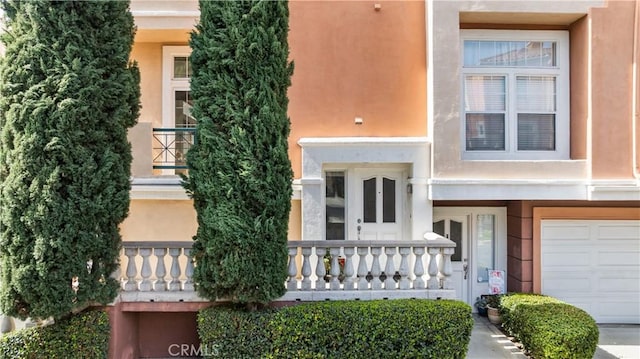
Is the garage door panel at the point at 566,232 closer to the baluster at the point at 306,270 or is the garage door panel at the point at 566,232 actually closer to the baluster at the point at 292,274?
the baluster at the point at 306,270

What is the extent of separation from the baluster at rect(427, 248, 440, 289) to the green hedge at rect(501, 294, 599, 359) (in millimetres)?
1803

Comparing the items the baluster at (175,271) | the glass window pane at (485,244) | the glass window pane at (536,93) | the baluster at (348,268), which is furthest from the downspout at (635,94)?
the baluster at (175,271)

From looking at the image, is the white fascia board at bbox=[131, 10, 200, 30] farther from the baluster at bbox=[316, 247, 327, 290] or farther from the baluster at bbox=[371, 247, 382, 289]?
the baluster at bbox=[371, 247, 382, 289]

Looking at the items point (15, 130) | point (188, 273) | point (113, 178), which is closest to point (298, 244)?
point (188, 273)

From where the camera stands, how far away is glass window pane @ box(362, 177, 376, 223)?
7.30 m

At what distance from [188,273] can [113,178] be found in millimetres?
1706

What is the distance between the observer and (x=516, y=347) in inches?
244

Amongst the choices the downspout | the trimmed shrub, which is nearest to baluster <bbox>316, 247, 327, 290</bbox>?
the trimmed shrub

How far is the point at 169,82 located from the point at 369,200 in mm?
4786

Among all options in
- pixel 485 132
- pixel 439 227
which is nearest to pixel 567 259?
pixel 439 227

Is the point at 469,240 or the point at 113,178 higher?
the point at 113,178

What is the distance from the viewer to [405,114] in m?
7.09

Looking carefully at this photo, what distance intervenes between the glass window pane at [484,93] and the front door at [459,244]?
7.86ft

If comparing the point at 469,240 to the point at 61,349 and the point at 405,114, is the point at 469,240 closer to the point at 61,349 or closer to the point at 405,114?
the point at 405,114
